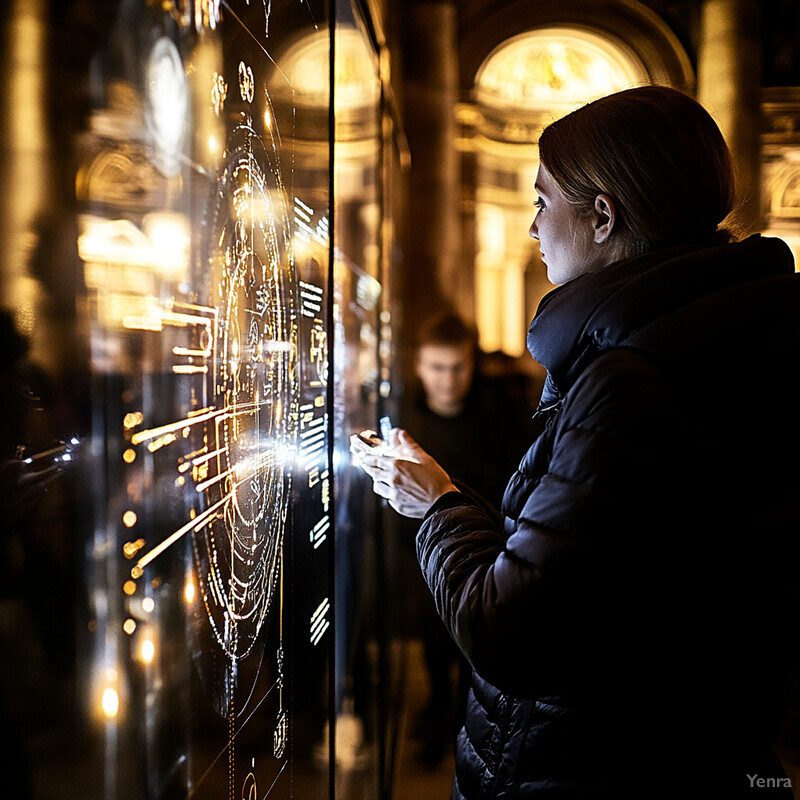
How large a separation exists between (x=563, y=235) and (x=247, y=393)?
496mm

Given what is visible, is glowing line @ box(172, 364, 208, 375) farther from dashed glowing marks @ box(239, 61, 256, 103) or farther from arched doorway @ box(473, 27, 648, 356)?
arched doorway @ box(473, 27, 648, 356)

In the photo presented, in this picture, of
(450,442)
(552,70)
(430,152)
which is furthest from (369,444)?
(552,70)

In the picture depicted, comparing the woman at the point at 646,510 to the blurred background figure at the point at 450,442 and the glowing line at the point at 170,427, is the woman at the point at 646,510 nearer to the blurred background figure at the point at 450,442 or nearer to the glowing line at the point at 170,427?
the glowing line at the point at 170,427

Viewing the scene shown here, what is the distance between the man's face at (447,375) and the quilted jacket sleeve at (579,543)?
2428 mm

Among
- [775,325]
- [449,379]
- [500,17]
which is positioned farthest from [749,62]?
[775,325]

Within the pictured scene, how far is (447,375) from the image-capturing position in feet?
11.2

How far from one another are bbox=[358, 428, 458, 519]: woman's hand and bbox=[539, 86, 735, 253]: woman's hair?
0.43 metres

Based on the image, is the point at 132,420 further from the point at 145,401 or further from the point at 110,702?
the point at 110,702

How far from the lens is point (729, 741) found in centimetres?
104

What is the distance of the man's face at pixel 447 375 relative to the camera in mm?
3393

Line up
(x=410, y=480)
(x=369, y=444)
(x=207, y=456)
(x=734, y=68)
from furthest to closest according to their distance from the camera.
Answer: (x=734, y=68) < (x=369, y=444) < (x=410, y=480) < (x=207, y=456)

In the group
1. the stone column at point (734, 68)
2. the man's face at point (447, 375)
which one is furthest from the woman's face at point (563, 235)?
the stone column at point (734, 68)

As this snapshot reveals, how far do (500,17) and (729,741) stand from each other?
618 centimetres

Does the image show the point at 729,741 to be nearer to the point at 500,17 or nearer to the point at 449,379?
the point at 449,379
